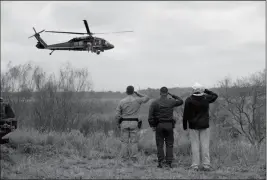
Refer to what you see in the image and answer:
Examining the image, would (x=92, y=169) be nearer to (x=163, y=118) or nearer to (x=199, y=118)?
(x=163, y=118)

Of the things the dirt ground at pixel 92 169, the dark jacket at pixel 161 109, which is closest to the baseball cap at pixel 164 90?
the dark jacket at pixel 161 109

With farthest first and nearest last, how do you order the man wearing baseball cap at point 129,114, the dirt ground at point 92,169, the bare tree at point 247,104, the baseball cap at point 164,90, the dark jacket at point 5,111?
the bare tree at point 247,104, the man wearing baseball cap at point 129,114, the dark jacket at point 5,111, the baseball cap at point 164,90, the dirt ground at point 92,169

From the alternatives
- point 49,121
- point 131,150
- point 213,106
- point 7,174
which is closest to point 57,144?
point 131,150

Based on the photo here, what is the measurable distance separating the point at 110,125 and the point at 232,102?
11844mm

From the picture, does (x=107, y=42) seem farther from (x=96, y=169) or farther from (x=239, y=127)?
(x=239, y=127)

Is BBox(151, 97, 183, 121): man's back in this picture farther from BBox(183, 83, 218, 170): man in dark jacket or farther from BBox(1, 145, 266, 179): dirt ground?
BBox(1, 145, 266, 179): dirt ground

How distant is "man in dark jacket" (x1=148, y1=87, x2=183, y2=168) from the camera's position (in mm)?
9297

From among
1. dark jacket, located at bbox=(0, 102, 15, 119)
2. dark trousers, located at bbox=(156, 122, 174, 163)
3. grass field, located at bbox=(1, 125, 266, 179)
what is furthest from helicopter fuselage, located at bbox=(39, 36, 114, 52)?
dark trousers, located at bbox=(156, 122, 174, 163)

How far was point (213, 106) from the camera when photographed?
38.9 meters

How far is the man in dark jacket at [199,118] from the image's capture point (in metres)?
8.95

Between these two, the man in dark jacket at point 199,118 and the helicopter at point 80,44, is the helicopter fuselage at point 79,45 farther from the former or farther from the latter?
the man in dark jacket at point 199,118

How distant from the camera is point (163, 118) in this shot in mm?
9281

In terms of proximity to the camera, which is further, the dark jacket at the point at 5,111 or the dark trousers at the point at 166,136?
the dark jacket at the point at 5,111

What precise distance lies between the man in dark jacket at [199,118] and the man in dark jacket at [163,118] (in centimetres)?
41
